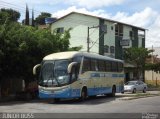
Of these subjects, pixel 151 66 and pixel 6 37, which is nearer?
pixel 6 37

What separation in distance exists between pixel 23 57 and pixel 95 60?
524cm

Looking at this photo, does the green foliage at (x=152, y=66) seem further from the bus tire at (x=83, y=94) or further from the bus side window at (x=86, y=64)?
the bus tire at (x=83, y=94)

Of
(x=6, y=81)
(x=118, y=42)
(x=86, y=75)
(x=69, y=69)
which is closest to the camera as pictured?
(x=69, y=69)

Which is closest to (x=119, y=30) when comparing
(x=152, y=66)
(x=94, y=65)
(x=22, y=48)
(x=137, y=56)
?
(x=137, y=56)

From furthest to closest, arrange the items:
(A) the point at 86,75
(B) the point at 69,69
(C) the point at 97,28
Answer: (C) the point at 97,28
(A) the point at 86,75
(B) the point at 69,69

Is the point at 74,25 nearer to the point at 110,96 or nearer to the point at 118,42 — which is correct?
the point at 118,42

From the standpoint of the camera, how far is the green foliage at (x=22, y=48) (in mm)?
29656

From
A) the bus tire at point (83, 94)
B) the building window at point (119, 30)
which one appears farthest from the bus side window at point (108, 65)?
the building window at point (119, 30)

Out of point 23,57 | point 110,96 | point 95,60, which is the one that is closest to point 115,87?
point 110,96

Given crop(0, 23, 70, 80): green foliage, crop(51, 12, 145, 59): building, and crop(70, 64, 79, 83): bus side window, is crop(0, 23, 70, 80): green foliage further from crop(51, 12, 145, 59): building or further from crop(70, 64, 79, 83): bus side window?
crop(51, 12, 145, 59): building

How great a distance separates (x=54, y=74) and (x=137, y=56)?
1402 inches

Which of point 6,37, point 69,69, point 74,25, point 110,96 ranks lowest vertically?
point 110,96

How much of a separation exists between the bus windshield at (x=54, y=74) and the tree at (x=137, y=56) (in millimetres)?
34623

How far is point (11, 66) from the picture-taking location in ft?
100
